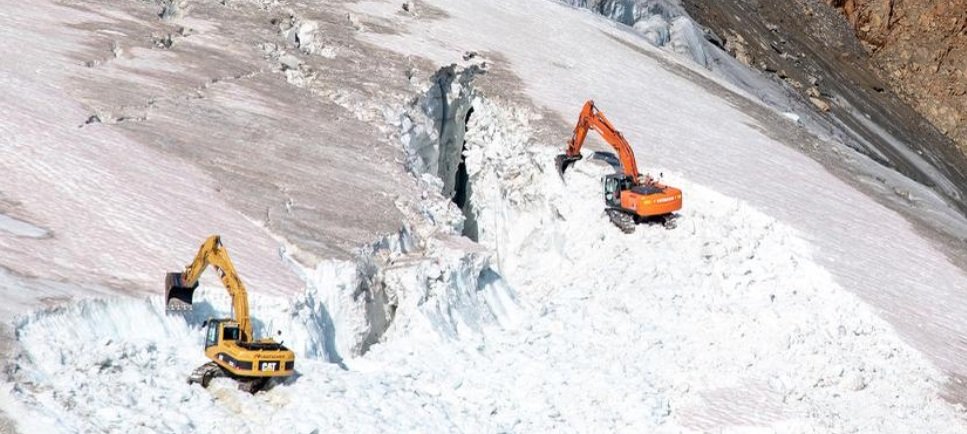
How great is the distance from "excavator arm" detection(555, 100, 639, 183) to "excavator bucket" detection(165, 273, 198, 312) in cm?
1169

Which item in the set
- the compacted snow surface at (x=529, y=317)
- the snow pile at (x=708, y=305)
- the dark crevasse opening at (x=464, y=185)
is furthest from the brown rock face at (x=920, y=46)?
the snow pile at (x=708, y=305)

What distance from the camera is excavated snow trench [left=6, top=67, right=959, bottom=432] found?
54.7ft

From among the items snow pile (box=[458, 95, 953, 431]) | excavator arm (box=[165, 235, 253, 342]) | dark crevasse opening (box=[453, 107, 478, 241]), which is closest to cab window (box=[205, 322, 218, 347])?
excavator arm (box=[165, 235, 253, 342])

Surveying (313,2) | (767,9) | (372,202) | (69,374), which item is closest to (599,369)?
(372,202)

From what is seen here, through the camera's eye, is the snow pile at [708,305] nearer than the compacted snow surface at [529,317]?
No

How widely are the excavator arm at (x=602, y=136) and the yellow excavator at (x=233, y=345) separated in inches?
458

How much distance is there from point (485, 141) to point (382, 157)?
5.21 metres

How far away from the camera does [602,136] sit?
28.3 meters

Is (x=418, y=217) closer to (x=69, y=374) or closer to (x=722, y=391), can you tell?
(x=722, y=391)

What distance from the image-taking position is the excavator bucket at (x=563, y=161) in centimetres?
2897

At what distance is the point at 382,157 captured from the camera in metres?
26.7

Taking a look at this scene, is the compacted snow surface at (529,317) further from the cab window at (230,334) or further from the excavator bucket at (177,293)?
the cab window at (230,334)

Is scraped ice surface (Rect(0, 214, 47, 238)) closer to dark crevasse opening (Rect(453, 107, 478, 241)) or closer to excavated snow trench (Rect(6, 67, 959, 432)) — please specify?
excavated snow trench (Rect(6, 67, 959, 432))

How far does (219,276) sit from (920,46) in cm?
6549
